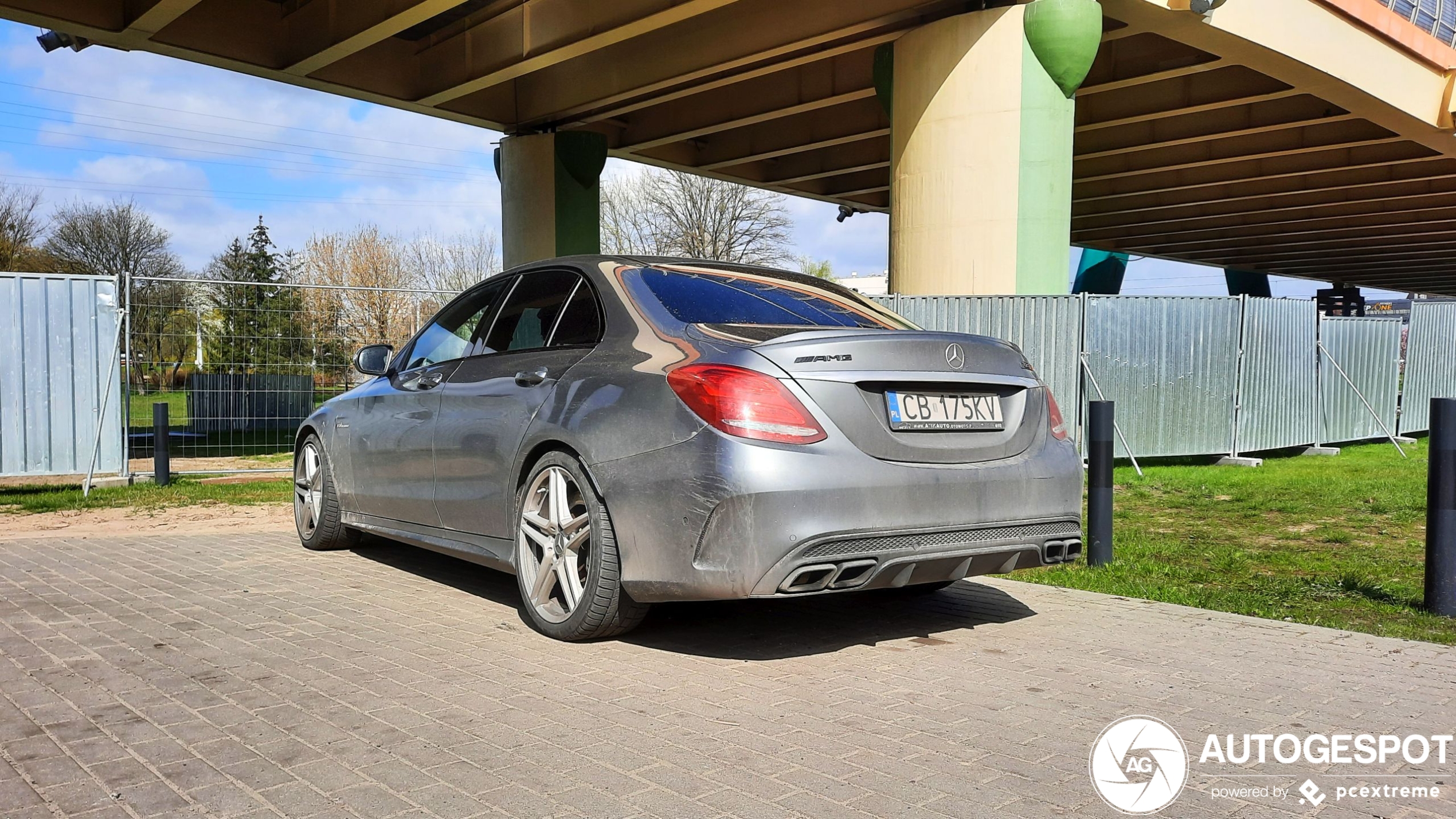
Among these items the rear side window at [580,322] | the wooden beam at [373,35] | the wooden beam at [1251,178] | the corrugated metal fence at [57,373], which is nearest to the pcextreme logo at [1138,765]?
the rear side window at [580,322]

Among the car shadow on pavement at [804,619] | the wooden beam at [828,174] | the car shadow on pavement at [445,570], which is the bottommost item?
the car shadow on pavement at [445,570]

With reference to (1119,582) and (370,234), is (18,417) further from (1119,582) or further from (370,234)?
(370,234)

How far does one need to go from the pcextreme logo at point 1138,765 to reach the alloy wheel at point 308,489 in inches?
200

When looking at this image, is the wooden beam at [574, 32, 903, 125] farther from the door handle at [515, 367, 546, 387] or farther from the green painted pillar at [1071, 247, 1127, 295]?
the green painted pillar at [1071, 247, 1127, 295]

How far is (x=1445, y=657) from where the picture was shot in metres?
4.35

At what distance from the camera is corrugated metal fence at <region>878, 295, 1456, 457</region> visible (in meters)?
13.0

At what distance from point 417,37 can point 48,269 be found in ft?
118

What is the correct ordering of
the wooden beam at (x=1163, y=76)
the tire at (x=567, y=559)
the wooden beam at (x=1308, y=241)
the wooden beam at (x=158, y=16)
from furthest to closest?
1. the wooden beam at (x=1308, y=241)
2. the wooden beam at (x=1163, y=76)
3. the wooden beam at (x=158, y=16)
4. the tire at (x=567, y=559)

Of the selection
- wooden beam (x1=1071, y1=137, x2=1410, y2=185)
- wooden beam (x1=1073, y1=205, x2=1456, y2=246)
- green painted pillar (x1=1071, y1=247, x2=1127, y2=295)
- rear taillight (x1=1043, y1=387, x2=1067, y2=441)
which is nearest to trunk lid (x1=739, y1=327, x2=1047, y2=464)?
rear taillight (x1=1043, y1=387, x2=1067, y2=441)

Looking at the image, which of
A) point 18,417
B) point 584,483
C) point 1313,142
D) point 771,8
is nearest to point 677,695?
point 584,483

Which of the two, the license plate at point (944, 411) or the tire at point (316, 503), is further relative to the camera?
the tire at point (316, 503)

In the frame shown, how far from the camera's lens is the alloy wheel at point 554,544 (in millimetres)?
4527

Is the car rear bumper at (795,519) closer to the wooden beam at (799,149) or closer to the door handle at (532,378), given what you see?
the door handle at (532,378)

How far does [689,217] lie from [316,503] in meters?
48.8
